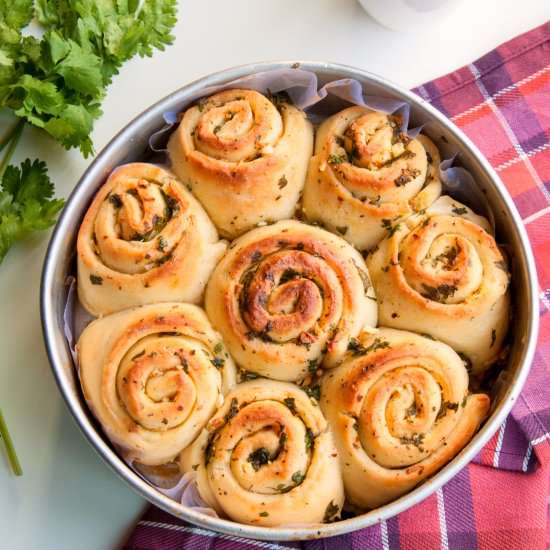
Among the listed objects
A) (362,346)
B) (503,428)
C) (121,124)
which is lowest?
(503,428)

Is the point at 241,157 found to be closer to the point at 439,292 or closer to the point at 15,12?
the point at 439,292

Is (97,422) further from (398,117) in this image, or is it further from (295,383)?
(398,117)

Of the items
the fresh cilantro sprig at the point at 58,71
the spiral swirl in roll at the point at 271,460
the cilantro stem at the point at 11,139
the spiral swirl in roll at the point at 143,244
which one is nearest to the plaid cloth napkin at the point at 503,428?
the spiral swirl in roll at the point at 271,460

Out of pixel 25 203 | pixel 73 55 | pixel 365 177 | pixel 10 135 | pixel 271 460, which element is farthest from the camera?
pixel 10 135

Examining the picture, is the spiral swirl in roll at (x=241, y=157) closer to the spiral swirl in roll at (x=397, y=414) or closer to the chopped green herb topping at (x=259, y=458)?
the spiral swirl in roll at (x=397, y=414)

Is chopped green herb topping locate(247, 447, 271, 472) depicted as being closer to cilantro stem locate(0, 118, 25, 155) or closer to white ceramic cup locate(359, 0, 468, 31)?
cilantro stem locate(0, 118, 25, 155)

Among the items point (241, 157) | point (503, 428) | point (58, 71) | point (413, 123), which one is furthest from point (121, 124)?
point (503, 428)
